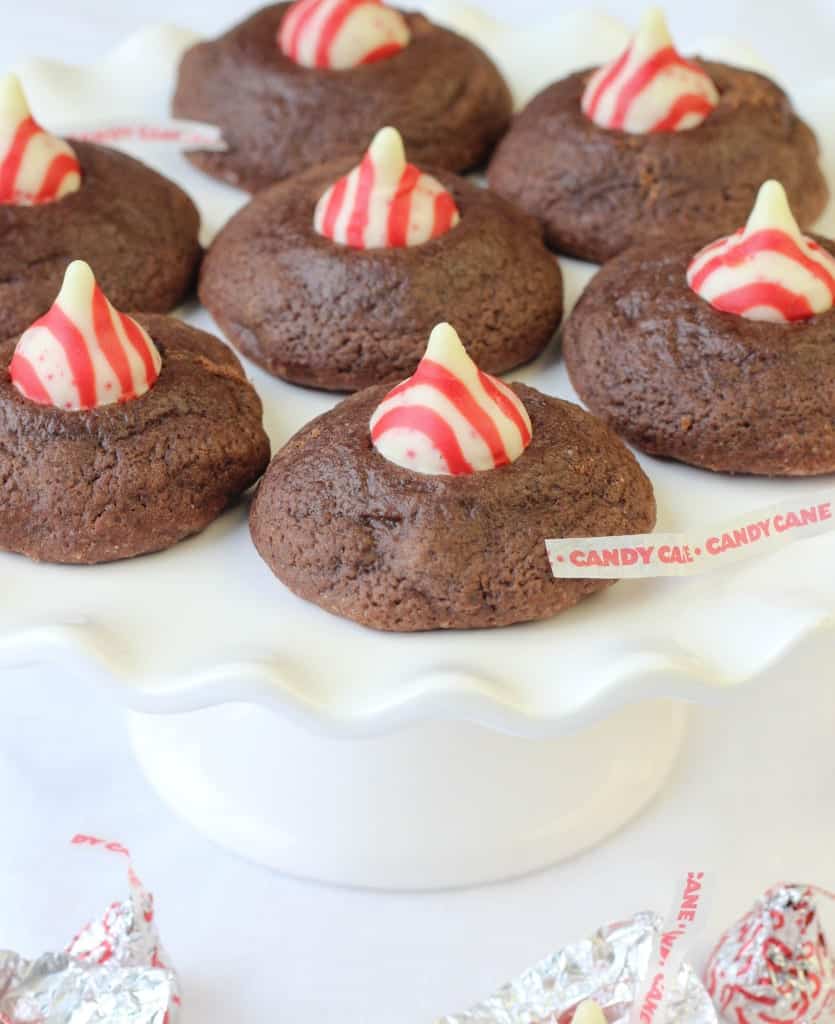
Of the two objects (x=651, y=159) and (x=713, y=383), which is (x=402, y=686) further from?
(x=651, y=159)

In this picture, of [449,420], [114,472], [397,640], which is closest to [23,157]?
[114,472]

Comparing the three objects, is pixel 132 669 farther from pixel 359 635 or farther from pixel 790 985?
pixel 790 985

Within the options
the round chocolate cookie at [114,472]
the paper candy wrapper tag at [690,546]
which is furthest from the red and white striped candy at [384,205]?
the paper candy wrapper tag at [690,546]

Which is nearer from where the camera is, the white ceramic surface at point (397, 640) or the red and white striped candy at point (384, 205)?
the white ceramic surface at point (397, 640)

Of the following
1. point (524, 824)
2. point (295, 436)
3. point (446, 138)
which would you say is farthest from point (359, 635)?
point (446, 138)

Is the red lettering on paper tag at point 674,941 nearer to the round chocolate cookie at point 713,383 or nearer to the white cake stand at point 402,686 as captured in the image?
the white cake stand at point 402,686

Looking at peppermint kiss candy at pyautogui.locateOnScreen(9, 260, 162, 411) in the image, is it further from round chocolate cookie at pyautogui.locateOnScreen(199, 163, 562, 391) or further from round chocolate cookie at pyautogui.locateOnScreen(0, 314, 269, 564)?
round chocolate cookie at pyautogui.locateOnScreen(199, 163, 562, 391)
